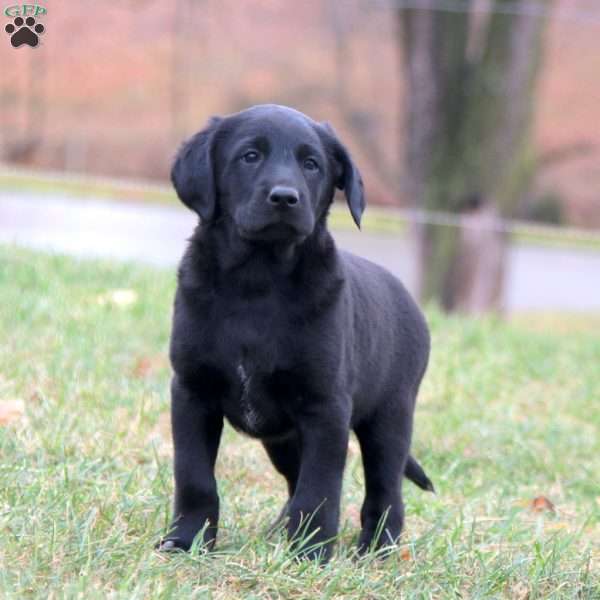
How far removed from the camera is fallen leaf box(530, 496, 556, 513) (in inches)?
186

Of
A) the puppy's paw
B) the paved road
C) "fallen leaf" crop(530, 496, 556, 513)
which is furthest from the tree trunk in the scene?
the puppy's paw

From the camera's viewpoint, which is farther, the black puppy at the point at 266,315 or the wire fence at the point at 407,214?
the wire fence at the point at 407,214

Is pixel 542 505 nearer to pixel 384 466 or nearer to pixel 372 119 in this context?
pixel 384 466

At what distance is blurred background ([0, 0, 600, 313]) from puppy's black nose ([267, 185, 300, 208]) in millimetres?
4382

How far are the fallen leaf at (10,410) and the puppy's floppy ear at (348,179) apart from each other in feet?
5.42

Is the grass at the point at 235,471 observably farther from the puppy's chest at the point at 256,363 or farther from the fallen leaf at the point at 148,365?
the puppy's chest at the point at 256,363

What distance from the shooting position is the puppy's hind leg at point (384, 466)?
3764 millimetres

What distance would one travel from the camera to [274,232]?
3281 mm

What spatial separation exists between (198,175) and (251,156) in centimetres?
17

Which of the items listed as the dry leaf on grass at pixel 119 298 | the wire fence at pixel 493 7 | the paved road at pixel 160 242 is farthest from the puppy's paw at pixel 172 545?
the wire fence at pixel 493 7

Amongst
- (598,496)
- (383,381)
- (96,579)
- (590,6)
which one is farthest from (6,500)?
(590,6)

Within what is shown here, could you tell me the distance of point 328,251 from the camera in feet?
11.4

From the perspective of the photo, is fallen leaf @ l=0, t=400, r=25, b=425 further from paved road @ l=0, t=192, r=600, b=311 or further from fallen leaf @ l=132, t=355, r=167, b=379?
paved road @ l=0, t=192, r=600, b=311

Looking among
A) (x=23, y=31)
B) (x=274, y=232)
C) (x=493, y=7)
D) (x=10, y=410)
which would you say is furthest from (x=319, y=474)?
(x=493, y=7)
